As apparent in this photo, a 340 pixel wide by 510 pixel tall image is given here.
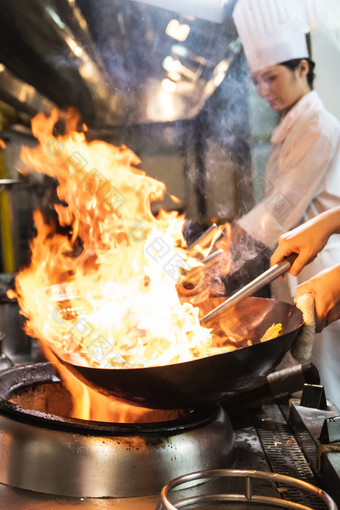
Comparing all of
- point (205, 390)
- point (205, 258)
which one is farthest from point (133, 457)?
point (205, 258)

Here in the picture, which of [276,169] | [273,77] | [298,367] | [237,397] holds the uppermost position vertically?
[273,77]

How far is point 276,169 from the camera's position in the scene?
3145 mm

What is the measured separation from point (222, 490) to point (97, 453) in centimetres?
29

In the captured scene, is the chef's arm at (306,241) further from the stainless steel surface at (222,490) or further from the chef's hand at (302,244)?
the stainless steel surface at (222,490)

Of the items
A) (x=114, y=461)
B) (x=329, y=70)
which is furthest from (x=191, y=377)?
(x=329, y=70)

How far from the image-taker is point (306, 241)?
1.58 m

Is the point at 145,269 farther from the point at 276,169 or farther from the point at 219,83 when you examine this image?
the point at 219,83

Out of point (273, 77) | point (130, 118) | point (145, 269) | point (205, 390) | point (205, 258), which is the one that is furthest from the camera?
point (130, 118)

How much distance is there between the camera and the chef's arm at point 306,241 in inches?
62.0

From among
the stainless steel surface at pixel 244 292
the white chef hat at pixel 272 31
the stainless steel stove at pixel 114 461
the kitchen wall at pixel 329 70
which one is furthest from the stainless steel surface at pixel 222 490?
the kitchen wall at pixel 329 70

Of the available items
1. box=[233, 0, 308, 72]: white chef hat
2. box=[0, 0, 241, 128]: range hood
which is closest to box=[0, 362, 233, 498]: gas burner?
box=[0, 0, 241, 128]: range hood

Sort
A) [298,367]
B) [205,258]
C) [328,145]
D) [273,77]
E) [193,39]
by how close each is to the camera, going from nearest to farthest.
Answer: [298,367] < [205,258] < [328,145] < [273,77] < [193,39]

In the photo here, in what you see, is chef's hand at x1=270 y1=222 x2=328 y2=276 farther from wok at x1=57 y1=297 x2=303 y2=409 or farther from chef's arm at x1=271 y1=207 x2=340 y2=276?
wok at x1=57 y1=297 x2=303 y2=409

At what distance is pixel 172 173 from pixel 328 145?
2.13 meters
